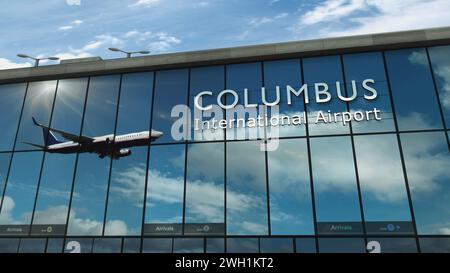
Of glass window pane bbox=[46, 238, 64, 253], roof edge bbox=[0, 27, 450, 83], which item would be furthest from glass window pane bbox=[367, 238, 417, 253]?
glass window pane bbox=[46, 238, 64, 253]

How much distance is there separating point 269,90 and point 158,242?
963 centimetres

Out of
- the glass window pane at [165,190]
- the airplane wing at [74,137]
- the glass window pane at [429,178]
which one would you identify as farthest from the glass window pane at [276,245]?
the airplane wing at [74,137]

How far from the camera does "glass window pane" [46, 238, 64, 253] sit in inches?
731

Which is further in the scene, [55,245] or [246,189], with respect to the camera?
[55,245]

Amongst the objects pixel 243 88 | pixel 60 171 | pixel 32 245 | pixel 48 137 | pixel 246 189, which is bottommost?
pixel 32 245

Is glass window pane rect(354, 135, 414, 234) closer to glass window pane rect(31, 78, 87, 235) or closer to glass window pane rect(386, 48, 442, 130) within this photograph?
glass window pane rect(386, 48, 442, 130)

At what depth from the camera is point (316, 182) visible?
17.6 m

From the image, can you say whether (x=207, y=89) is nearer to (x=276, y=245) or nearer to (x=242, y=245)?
(x=242, y=245)

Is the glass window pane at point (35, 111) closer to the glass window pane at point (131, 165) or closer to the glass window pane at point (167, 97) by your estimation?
the glass window pane at point (131, 165)

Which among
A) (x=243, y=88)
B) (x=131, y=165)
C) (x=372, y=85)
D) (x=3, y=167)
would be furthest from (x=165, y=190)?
(x=372, y=85)

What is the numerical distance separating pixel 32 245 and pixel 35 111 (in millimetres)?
7839

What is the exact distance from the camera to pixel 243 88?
66.3 feet

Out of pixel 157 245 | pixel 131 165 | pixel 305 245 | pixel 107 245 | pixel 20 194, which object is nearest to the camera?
pixel 305 245
